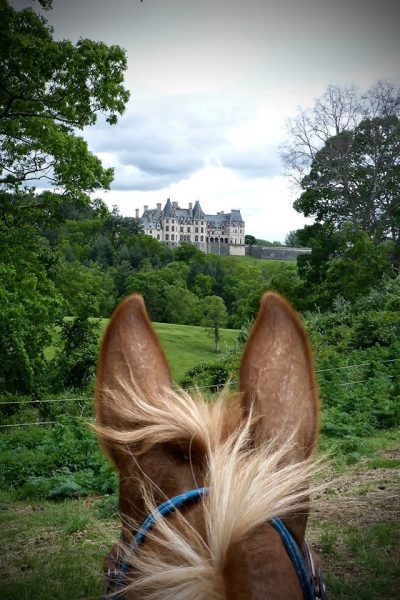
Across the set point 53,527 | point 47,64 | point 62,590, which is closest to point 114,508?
point 53,527

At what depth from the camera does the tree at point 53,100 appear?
11719 mm

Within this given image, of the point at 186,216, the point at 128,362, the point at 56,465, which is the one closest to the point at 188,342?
the point at 56,465

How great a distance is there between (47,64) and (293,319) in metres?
12.2

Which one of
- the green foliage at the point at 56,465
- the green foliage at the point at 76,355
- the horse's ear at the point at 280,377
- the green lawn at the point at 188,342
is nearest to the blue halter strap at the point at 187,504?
the horse's ear at the point at 280,377

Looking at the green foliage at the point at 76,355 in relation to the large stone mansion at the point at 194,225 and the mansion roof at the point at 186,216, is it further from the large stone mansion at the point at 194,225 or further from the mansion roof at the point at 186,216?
the mansion roof at the point at 186,216

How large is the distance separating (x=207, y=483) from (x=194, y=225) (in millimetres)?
74442

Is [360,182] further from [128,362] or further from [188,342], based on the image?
[128,362]

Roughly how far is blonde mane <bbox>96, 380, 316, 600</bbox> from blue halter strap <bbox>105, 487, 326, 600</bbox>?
1 centimetres

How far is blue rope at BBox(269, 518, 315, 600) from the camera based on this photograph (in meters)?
0.88

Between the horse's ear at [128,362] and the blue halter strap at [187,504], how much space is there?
0.19m

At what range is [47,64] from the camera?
38.9 feet

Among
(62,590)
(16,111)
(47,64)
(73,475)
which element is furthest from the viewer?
(16,111)

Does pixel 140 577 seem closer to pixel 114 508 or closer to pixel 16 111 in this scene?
pixel 114 508

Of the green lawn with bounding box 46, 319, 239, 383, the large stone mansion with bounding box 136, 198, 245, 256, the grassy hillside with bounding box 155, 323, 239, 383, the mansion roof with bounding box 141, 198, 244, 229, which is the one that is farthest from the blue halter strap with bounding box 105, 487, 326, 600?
the mansion roof with bounding box 141, 198, 244, 229
